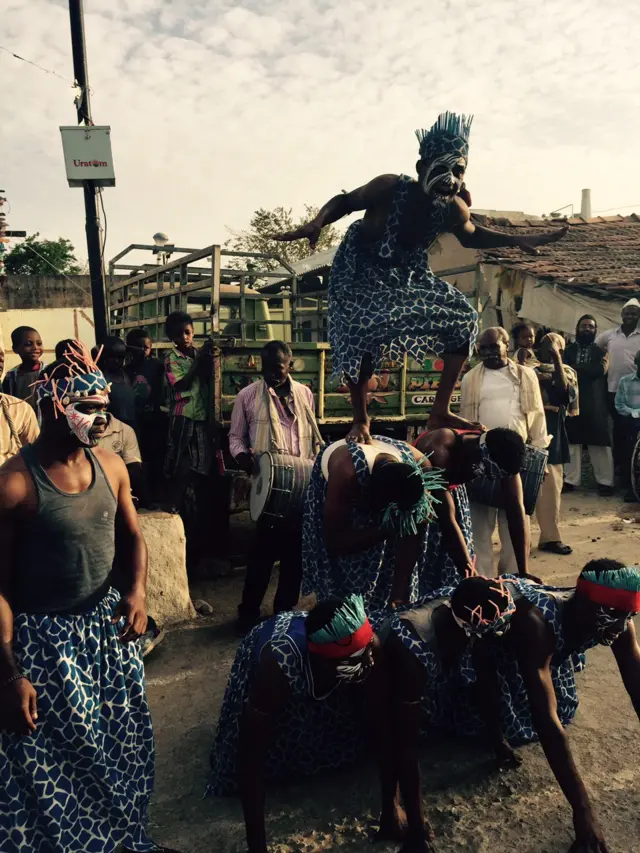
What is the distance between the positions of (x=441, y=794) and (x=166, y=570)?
2.48 meters

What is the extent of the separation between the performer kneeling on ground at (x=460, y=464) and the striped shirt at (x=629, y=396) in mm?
5162

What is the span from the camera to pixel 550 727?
2.45m

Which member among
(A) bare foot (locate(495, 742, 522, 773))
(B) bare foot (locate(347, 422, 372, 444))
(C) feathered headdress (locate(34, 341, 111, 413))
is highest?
(C) feathered headdress (locate(34, 341, 111, 413))

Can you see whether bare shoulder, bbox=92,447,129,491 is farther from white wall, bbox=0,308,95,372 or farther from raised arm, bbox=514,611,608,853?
white wall, bbox=0,308,95,372

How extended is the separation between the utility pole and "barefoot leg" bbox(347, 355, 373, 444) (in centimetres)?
437

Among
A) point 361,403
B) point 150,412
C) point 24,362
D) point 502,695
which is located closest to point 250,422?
point 150,412

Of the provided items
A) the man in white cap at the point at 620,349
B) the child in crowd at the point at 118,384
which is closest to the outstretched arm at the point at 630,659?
the child in crowd at the point at 118,384

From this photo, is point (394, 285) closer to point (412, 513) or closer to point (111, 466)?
point (412, 513)

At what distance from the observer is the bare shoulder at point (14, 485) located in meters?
2.12

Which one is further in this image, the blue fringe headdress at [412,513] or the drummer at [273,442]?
the drummer at [273,442]

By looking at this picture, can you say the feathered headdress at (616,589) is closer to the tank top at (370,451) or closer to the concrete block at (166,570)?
the tank top at (370,451)

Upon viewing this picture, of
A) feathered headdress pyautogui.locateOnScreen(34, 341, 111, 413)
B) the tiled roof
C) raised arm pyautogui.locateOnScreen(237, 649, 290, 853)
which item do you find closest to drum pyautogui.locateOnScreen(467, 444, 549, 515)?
raised arm pyautogui.locateOnScreen(237, 649, 290, 853)

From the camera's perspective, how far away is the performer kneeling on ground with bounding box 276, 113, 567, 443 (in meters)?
3.23

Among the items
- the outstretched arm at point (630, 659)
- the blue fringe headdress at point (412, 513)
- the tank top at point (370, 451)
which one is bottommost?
the outstretched arm at point (630, 659)
